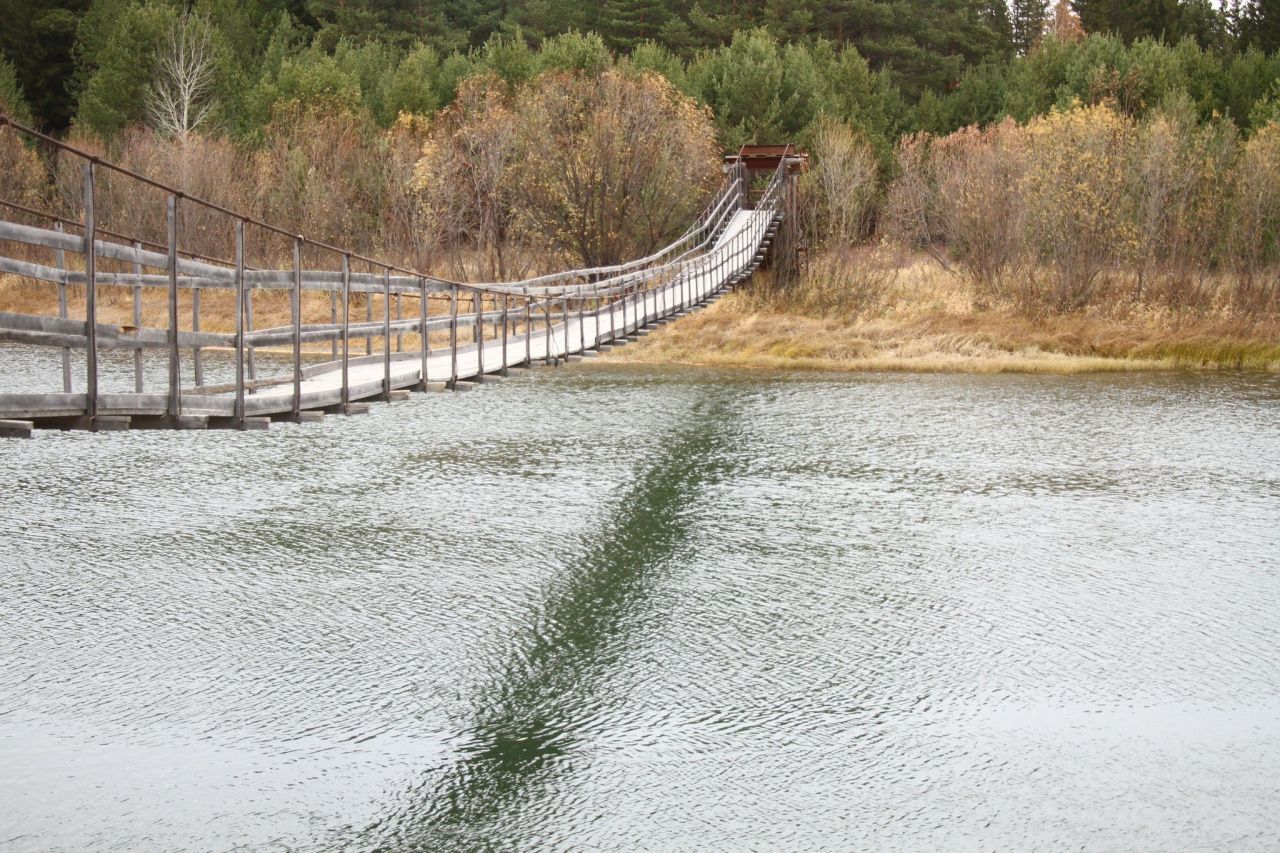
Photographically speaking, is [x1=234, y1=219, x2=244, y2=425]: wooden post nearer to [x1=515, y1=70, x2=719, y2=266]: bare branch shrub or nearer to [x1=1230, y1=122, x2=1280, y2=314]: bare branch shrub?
[x1=515, y1=70, x2=719, y2=266]: bare branch shrub

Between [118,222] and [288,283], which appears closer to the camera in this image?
[288,283]

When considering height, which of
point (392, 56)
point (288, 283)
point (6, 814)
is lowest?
point (6, 814)

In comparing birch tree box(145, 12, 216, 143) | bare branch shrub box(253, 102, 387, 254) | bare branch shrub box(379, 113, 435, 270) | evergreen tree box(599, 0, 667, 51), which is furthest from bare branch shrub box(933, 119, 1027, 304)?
birch tree box(145, 12, 216, 143)

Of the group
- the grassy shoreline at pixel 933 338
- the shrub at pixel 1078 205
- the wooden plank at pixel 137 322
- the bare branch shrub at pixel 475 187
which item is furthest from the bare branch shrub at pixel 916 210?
the wooden plank at pixel 137 322

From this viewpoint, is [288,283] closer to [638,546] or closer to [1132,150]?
[638,546]

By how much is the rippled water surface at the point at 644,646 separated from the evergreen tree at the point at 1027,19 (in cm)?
4360

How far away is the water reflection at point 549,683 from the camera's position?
7781 mm

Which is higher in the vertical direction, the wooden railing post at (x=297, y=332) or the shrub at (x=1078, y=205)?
the shrub at (x=1078, y=205)

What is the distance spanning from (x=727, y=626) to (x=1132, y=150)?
76.9ft

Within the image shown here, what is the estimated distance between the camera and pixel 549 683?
9875mm

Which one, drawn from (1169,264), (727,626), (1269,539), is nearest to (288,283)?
(727,626)

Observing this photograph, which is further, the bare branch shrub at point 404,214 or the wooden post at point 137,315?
the bare branch shrub at point 404,214

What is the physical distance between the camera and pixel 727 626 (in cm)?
1134

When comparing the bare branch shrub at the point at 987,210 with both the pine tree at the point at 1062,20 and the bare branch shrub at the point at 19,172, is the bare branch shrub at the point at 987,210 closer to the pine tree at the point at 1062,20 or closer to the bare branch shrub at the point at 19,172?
the bare branch shrub at the point at 19,172
